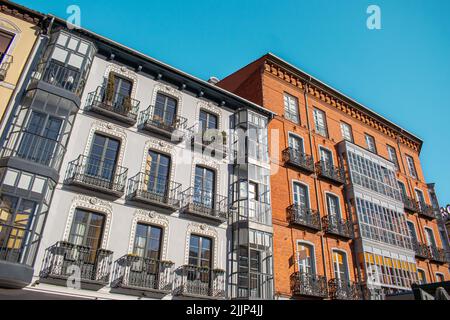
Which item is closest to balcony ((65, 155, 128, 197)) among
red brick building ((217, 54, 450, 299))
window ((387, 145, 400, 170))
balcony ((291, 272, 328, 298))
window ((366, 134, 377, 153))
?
red brick building ((217, 54, 450, 299))

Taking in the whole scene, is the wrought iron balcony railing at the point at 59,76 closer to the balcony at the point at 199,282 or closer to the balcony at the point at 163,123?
the balcony at the point at 163,123

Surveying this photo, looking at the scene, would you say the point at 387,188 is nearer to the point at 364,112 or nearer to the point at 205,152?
the point at 364,112

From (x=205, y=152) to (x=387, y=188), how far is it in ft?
46.4

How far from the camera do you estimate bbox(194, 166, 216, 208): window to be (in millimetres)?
15559

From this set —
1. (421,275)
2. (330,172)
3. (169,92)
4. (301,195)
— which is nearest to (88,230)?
(169,92)

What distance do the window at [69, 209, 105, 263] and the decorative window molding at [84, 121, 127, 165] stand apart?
2489mm

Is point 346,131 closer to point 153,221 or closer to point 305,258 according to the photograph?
point 305,258

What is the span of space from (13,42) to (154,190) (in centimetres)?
835

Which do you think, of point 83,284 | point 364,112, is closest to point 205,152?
point 83,284

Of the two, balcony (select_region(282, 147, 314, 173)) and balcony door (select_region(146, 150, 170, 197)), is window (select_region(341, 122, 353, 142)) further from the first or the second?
balcony door (select_region(146, 150, 170, 197))

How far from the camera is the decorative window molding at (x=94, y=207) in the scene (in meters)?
12.0

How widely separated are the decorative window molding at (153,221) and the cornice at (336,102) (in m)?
12.7

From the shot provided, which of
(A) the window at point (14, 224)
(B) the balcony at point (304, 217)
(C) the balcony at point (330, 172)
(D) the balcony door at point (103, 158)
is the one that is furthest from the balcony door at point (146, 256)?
(C) the balcony at point (330, 172)

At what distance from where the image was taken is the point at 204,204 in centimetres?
1548
